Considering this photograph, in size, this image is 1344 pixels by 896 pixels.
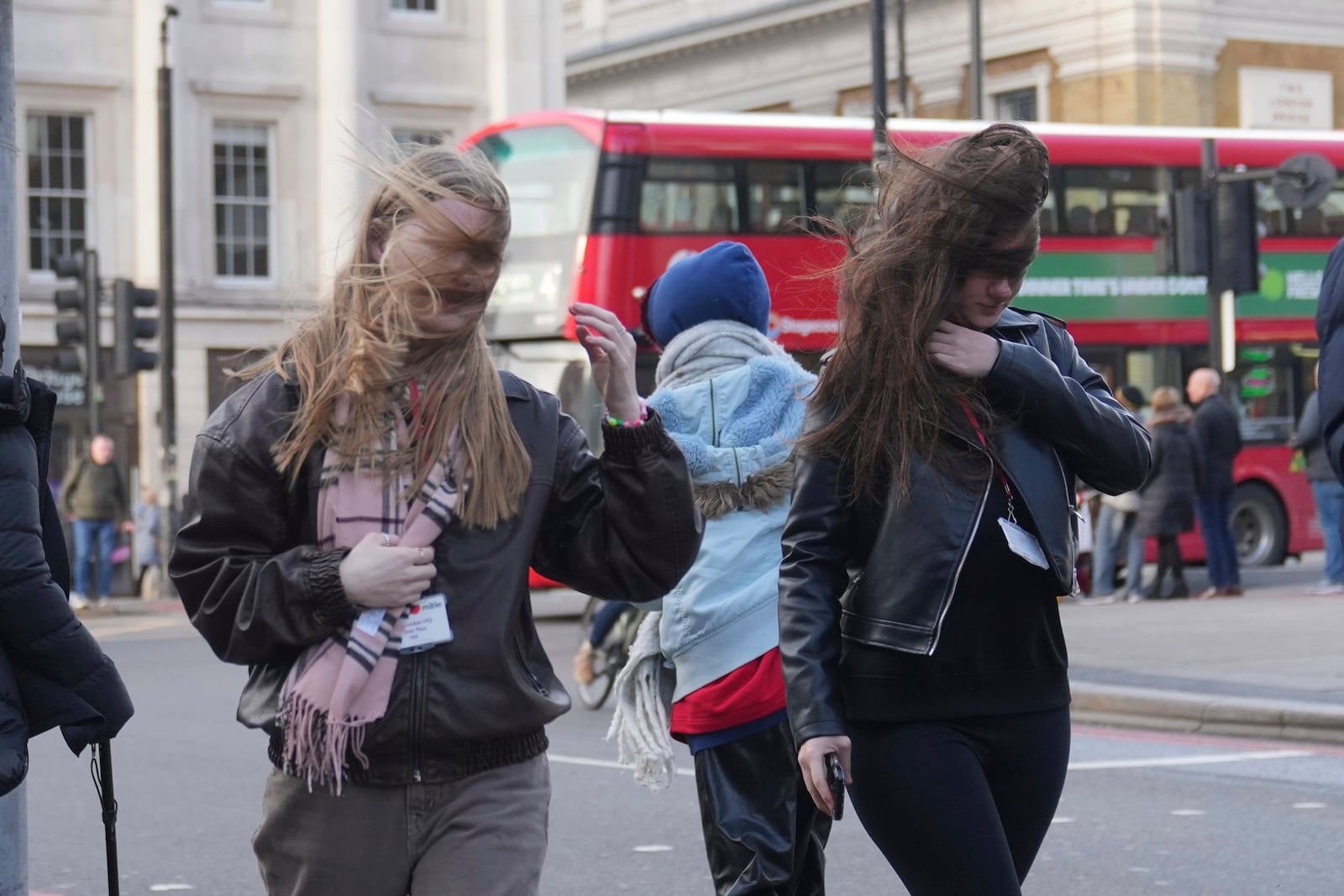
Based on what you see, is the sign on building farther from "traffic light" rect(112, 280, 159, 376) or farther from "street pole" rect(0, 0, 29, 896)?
"street pole" rect(0, 0, 29, 896)

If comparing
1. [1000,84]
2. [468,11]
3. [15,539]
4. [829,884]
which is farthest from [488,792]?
[1000,84]

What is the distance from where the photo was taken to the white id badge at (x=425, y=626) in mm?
2766

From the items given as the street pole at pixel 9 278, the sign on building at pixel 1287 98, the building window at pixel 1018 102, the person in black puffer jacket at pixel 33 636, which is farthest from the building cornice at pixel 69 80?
the person in black puffer jacket at pixel 33 636

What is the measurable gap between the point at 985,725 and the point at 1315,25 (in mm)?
34985

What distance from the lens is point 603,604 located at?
33.3 feet

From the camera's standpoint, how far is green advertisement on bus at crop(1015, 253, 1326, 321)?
1928cm

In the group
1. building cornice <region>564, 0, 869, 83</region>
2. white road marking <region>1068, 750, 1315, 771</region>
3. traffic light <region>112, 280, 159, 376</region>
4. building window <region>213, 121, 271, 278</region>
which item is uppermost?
building cornice <region>564, 0, 869, 83</region>

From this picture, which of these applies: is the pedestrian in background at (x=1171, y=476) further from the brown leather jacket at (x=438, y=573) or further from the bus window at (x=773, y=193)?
the brown leather jacket at (x=438, y=573)

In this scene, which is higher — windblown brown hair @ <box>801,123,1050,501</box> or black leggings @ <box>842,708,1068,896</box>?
windblown brown hair @ <box>801,123,1050,501</box>

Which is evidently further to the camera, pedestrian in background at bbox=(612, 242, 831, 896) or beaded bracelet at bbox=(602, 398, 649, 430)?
pedestrian in background at bbox=(612, 242, 831, 896)

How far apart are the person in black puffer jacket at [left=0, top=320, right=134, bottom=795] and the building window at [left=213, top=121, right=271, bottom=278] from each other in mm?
24993

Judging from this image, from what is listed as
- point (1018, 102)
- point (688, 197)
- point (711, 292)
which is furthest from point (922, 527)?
point (1018, 102)

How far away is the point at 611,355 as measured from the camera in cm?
298

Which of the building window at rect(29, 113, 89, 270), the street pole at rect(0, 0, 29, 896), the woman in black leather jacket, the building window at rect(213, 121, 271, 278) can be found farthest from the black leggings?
the building window at rect(213, 121, 271, 278)
